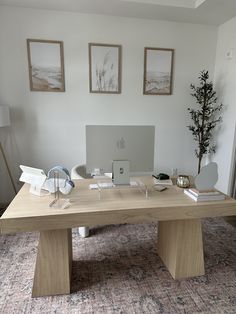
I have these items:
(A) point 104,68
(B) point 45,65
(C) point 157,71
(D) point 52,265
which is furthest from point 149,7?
(D) point 52,265

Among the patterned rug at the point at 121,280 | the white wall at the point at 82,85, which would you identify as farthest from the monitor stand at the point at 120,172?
the white wall at the point at 82,85

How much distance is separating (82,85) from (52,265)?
2214mm

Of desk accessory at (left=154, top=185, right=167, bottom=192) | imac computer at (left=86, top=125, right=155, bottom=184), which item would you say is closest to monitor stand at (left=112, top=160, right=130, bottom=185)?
imac computer at (left=86, top=125, right=155, bottom=184)

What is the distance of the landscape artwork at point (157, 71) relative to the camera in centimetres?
302

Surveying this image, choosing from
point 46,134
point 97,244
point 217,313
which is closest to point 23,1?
point 46,134

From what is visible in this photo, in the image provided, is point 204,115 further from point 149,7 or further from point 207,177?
point 207,177

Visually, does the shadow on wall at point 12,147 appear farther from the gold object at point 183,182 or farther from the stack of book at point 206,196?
the stack of book at point 206,196

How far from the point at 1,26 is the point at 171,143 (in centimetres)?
270

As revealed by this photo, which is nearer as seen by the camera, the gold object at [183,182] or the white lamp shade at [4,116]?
the gold object at [183,182]

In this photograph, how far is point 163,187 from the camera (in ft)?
6.10

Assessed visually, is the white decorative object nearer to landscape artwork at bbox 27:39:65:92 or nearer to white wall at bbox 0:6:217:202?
white wall at bbox 0:6:217:202

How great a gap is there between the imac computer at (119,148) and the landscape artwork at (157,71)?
1.60m

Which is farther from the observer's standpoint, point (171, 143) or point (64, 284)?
point (171, 143)

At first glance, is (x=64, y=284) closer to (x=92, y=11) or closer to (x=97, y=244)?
(x=97, y=244)
